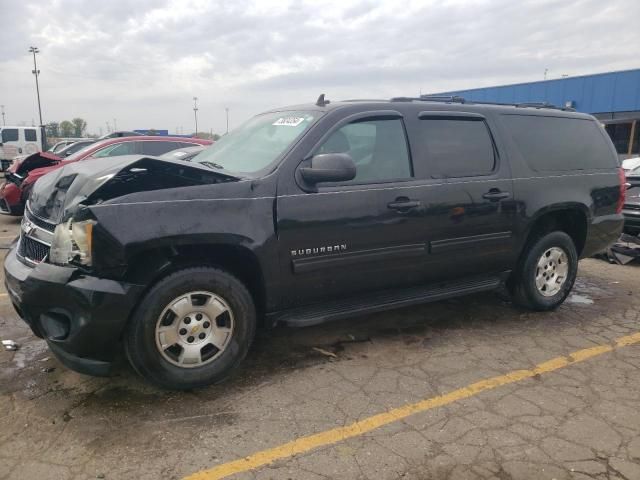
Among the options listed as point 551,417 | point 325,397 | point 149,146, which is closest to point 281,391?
point 325,397

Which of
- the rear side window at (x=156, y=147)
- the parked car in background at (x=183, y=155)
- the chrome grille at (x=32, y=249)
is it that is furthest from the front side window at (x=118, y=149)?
the chrome grille at (x=32, y=249)

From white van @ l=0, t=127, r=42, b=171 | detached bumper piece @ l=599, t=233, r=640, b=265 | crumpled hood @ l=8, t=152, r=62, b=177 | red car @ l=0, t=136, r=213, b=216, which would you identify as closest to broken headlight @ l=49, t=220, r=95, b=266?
red car @ l=0, t=136, r=213, b=216

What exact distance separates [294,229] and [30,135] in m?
26.3

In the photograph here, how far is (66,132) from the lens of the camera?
278 ft

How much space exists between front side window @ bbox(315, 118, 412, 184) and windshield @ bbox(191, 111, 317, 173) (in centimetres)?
27

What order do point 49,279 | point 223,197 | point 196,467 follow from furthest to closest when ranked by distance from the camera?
point 223,197
point 49,279
point 196,467

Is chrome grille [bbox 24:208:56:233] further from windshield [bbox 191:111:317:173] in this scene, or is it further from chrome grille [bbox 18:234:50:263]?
windshield [bbox 191:111:317:173]

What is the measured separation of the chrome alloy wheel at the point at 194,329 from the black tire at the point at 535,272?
281 cm

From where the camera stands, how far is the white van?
2400 centimetres

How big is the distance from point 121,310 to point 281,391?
111 cm

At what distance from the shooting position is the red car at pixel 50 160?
8648mm

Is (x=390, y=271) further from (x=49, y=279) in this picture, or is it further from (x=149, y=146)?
(x=149, y=146)

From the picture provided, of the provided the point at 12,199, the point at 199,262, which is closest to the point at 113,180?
the point at 199,262

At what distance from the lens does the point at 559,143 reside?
15.2 ft
